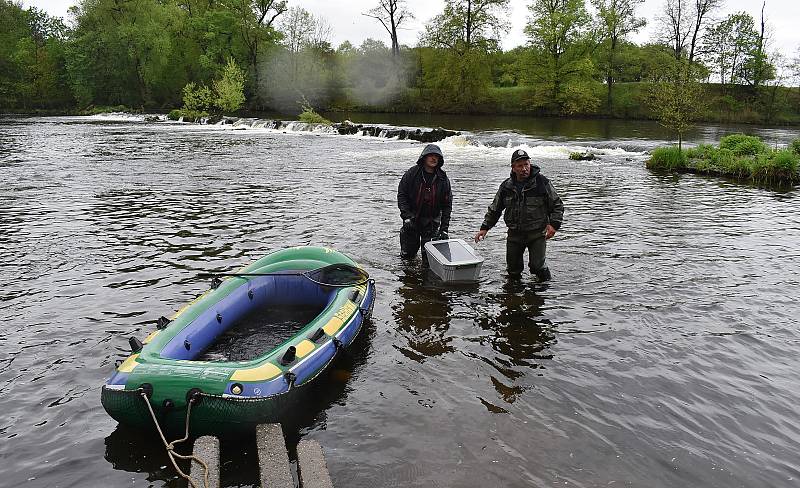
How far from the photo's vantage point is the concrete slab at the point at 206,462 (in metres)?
3.90

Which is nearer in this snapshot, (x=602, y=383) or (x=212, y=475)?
(x=212, y=475)

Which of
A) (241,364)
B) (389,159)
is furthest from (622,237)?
(389,159)

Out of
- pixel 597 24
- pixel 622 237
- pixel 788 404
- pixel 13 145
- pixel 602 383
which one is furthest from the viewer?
pixel 597 24

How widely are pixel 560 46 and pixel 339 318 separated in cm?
5130

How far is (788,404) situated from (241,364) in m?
5.29

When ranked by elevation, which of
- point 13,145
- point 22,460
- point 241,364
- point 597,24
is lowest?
point 22,460

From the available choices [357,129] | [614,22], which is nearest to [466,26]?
[614,22]

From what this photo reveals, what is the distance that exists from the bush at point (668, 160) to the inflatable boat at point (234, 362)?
17633mm

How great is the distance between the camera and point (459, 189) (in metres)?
17.2

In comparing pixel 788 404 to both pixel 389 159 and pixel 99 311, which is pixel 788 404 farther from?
pixel 389 159

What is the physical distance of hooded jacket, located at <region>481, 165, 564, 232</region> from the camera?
7.84m

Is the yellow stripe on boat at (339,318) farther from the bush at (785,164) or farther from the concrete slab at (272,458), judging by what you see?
the bush at (785,164)

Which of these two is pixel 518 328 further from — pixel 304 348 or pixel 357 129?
pixel 357 129

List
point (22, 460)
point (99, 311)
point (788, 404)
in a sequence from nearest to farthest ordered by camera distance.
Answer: point (22, 460) < point (788, 404) < point (99, 311)
